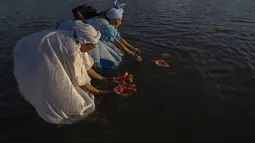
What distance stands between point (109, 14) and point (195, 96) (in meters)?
3.17

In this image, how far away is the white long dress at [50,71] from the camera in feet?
13.6

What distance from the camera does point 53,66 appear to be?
13.8ft

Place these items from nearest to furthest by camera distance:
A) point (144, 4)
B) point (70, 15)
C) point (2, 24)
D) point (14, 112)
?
1. point (14, 112)
2. point (2, 24)
3. point (70, 15)
4. point (144, 4)

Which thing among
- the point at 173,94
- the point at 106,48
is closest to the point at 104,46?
the point at 106,48

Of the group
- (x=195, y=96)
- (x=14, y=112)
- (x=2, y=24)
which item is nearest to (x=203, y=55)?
(x=195, y=96)

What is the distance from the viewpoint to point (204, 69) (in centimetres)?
746

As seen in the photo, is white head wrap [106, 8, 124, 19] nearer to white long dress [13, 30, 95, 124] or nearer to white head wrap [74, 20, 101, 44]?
white long dress [13, 30, 95, 124]

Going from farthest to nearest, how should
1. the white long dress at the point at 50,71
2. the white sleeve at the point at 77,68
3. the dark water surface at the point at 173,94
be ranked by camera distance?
1. the dark water surface at the point at 173,94
2. the white sleeve at the point at 77,68
3. the white long dress at the point at 50,71

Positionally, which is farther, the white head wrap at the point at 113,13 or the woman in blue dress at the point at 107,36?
the white head wrap at the point at 113,13

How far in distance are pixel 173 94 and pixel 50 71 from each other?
130 inches

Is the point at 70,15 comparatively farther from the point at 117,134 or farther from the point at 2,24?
the point at 117,134

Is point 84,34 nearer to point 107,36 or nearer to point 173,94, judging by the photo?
point 107,36

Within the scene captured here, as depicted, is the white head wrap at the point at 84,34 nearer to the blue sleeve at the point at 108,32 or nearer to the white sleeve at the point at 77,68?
the white sleeve at the point at 77,68

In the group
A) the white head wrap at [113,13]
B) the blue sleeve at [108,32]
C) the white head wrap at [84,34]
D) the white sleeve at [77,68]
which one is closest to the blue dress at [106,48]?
the blue sleeve at [108,32]
